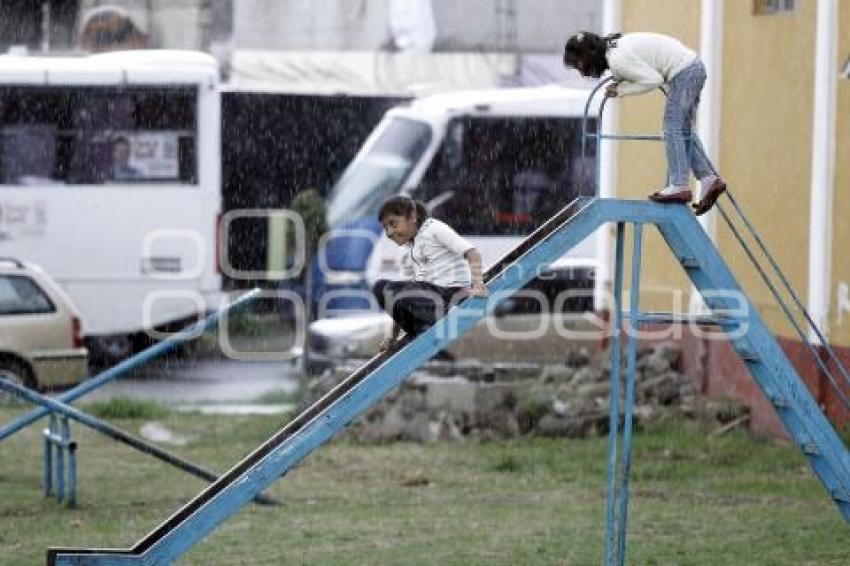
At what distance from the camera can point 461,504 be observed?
A: 45.2ft

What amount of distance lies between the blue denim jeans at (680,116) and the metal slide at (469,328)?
186 millimetres

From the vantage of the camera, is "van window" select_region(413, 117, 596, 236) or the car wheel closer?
the car wheel

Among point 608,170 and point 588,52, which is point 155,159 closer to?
point 608,170

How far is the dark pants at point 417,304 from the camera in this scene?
9961 mm

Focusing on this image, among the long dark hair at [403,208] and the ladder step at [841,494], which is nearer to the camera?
the ladder step at [841,494]

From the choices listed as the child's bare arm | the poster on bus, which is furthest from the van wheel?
the child's bare arm

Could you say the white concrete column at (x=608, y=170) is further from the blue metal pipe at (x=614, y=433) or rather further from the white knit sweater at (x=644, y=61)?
the white knit sweater at (x=644, y=61)

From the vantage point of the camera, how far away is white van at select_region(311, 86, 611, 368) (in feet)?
78.7

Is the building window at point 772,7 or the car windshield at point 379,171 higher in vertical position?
the building window at point 772,7

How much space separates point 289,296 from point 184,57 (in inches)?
132

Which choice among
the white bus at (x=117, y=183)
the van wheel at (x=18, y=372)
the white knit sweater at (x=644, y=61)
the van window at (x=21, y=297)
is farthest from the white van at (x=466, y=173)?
the white knit sweater at (x=644, y=61)

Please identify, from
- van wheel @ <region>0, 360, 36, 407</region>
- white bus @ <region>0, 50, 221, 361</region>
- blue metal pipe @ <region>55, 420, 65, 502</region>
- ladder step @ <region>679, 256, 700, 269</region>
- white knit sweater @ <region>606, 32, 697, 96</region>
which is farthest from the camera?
white bus @ <region>0, 50, 221, 361</region>

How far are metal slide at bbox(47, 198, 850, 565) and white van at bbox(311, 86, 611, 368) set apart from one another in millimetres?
13548

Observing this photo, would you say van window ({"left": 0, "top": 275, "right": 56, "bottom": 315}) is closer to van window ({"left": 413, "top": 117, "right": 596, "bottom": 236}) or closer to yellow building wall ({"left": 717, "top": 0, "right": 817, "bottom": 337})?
van window ({"left": 413, "top": 117, "right": 596, "bottom": 236})
